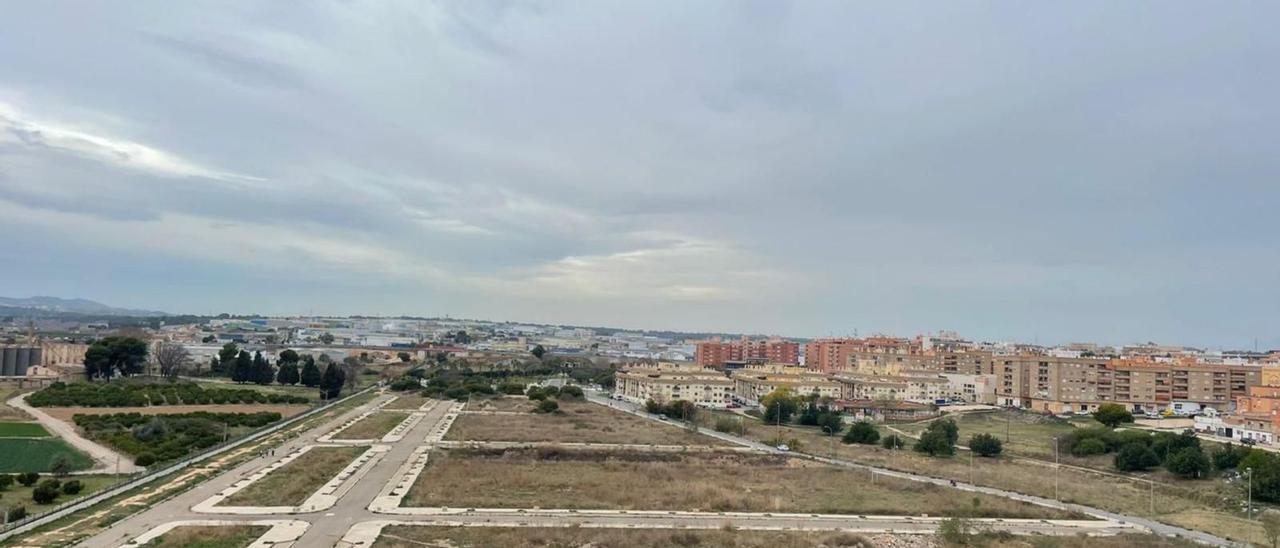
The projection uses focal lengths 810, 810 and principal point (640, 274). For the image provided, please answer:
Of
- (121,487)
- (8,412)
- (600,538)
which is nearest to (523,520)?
(600,538)

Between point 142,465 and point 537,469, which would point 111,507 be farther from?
point 537,469

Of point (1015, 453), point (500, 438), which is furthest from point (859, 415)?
point (500, 438)

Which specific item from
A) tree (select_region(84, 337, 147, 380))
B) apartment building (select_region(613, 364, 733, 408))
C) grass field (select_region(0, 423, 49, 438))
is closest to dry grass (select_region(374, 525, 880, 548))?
grass field (select_region(0, 423, 49, 438))

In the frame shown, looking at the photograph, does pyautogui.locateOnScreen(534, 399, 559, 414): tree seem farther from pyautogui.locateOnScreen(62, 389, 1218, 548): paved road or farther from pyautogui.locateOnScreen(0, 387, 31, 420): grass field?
pyautogui.locateOnScreen(62, 389, 1218, 548): paved road

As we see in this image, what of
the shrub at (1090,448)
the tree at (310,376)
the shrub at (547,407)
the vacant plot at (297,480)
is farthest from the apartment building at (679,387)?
the vacant plot at (297,480)

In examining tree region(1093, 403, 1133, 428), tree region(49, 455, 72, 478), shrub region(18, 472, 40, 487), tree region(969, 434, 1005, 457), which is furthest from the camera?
tree region(1093, 403, 1133, 428)

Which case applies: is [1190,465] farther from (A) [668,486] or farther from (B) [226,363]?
(B) [226,363]
